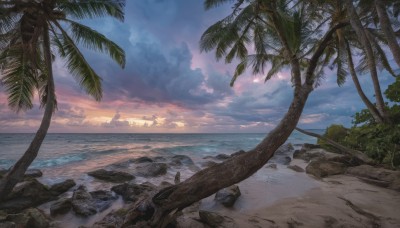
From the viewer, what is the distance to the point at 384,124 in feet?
27.1

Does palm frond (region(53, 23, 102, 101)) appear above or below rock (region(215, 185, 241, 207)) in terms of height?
above

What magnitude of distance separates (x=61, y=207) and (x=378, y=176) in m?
8.66

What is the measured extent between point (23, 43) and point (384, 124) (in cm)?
1232

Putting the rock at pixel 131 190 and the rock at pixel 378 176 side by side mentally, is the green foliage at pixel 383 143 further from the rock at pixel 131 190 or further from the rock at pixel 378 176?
the rock at pixel 131 190

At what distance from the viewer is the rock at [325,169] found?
7.48 m

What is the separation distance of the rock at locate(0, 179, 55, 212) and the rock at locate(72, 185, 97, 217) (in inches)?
45.3

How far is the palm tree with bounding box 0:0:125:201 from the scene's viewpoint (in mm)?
5129

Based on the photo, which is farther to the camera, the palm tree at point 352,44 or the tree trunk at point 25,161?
the palm tree at point 352,44

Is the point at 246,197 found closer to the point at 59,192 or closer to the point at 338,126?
the point at 59,192

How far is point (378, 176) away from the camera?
6074 mm

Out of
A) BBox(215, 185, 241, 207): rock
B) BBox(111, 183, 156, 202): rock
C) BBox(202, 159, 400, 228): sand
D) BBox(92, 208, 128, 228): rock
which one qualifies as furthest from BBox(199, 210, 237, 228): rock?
BBox(111, 183, 156, 202): rock

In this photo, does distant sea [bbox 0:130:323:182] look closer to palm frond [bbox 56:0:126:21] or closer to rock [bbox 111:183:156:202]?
rock [bbox 111:183:156:202]

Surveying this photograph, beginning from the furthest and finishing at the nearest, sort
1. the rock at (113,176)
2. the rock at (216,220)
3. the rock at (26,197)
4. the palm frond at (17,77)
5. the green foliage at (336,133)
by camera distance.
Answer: the green foliage at (336,133)
the rock at (113,176)
the palm frond at (17,77)
the rock at (26,197)
the rock at (216,220)

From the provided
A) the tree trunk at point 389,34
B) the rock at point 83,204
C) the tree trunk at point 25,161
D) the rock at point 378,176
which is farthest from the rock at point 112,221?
the tree trunk at point 389,34
